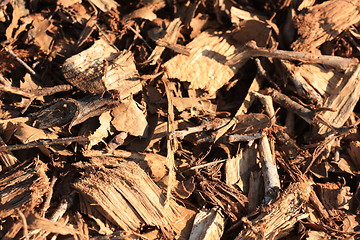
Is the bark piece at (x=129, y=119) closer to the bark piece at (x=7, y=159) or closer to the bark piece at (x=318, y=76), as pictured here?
the bark piece at (x=7, y=159)

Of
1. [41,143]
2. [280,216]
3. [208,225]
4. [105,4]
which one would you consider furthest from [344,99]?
[41,143]

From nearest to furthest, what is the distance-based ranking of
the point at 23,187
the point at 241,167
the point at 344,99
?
1. the point at 23,187
2. the point at 241,167
3. the point at 344,99

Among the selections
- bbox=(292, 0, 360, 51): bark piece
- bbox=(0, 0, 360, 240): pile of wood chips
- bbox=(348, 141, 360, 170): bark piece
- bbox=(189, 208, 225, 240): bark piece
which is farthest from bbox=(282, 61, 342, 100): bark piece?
bbox=(189, 208, 225, 240): bark piece

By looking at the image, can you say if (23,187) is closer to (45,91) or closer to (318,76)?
(45,91)

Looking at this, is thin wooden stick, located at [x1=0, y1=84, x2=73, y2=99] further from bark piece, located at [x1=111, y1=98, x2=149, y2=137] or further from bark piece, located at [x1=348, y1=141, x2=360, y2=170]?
bark piece, located at [x1=348, y1=141, x2=360, y2=170]

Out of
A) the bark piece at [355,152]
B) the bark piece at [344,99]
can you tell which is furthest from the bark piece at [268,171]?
the bark piece at [355,152]

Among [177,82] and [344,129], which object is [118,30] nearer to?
[177,82]

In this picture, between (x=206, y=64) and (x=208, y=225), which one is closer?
(x=208, y=225)
